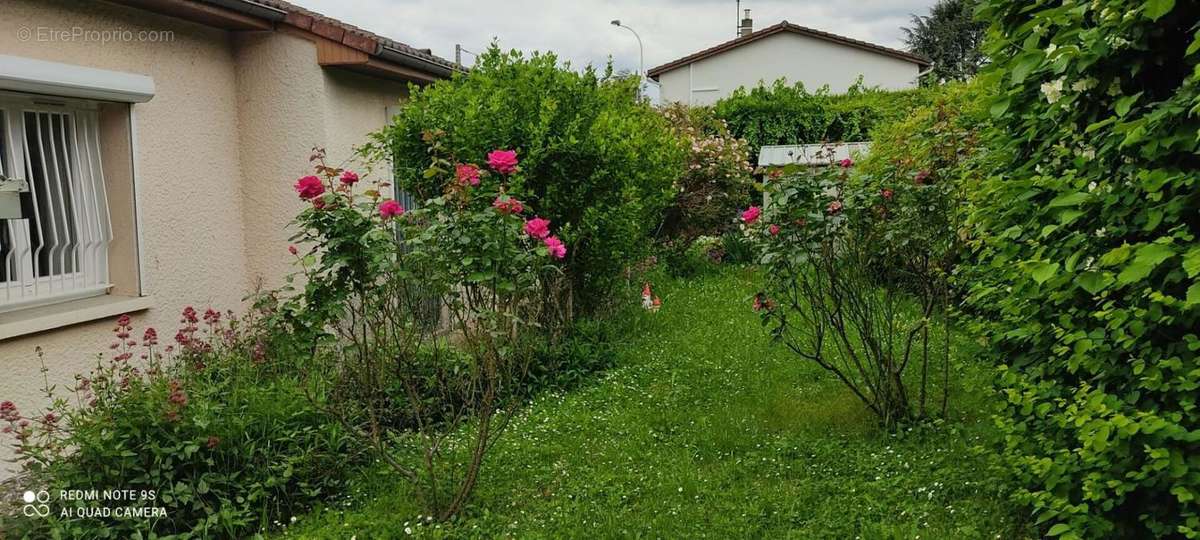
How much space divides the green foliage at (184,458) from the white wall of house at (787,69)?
22.6 metres

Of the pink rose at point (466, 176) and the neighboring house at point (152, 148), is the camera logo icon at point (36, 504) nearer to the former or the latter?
the neighboring house at point (152, 148)

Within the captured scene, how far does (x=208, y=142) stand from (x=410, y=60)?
1.98 meters

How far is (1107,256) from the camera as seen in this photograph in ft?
7.27

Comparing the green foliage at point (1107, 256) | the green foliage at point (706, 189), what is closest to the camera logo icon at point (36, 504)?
the green foliage at point (1107, 256)

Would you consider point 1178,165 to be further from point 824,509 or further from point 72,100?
point 72,100

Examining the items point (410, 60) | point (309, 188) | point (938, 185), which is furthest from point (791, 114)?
point (309, 188)

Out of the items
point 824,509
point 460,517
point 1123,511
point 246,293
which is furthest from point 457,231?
point 246,293

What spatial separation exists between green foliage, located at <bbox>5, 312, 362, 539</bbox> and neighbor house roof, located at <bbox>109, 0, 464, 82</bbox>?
8.94ft

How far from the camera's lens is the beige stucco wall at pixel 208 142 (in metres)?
5.32

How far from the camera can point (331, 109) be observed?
700 centimetres

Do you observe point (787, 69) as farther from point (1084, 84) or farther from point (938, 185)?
point (1084, 84)

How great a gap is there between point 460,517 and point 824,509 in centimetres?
178

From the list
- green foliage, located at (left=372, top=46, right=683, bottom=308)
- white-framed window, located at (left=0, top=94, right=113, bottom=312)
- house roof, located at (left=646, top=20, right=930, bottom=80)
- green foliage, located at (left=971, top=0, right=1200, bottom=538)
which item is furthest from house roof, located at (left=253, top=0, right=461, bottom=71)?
house roof, located at (left=646, top=20, right=930, bottom=80)

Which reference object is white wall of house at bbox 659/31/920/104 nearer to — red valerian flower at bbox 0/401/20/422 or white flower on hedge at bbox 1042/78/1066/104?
white flower on hedge at bbox 1042/78/1066/104
